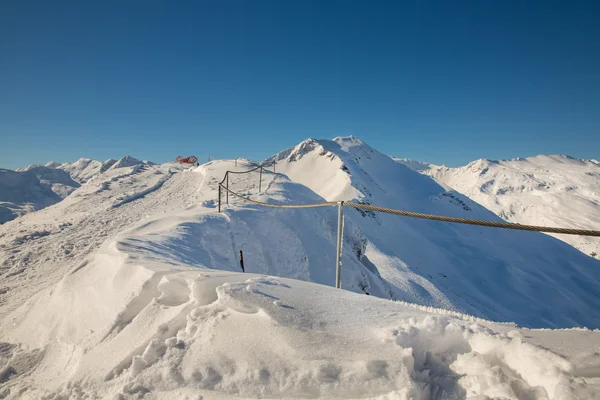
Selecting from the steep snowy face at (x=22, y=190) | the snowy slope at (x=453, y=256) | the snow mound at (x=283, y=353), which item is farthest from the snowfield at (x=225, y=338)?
the steep snowy face at (x=22, y=190)

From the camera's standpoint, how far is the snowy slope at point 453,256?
140 ft

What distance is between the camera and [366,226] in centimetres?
5331

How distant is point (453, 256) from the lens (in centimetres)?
6347

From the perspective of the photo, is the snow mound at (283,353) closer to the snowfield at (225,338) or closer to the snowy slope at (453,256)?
the snowfield at (225,338)

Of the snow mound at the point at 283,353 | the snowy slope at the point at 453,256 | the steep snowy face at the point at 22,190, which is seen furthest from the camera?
the steep snowy face at the point at 22,190

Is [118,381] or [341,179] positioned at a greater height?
[341,179]

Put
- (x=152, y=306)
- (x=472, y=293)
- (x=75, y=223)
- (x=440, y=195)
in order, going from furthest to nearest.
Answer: (x=440, y=195) → (x=472, y=293) → (x=75, y=223) → (x=152, y=306)

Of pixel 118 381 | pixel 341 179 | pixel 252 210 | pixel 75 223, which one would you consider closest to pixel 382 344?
pixel 118 381

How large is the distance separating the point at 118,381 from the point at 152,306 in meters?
0.84

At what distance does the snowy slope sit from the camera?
140 feet

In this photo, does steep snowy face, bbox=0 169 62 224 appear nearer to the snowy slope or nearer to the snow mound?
the snowy slope

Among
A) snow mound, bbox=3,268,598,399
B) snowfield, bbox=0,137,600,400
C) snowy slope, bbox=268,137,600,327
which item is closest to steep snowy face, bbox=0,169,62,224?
snowy slope, bbox=268,137,600,327

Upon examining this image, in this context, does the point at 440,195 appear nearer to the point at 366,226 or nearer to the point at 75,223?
the point at 366,226

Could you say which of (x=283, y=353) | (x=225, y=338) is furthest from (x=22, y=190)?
(x=283, y=353)
